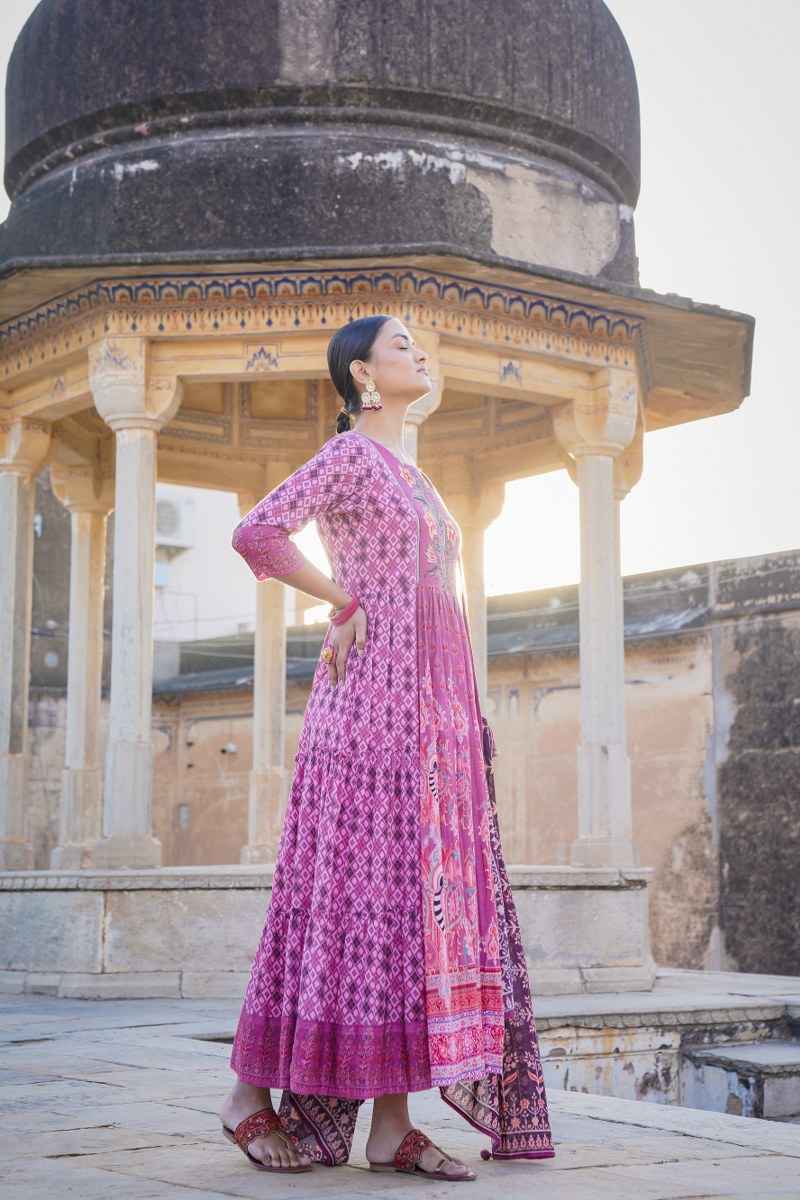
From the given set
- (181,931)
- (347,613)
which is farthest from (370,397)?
(181,931)

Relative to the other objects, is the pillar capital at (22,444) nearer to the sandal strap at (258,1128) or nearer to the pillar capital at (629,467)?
the pillar capital at (629,467)

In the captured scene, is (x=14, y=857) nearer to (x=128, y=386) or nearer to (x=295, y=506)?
(x=128, y=386)

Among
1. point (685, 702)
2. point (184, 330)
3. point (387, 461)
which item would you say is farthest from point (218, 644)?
point (387, 461)

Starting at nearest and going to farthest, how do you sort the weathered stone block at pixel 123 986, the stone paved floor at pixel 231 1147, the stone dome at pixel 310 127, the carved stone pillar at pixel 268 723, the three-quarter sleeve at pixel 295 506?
the stone paved floor at pixel 231 1147 < the three-quarter sleeve at pixel 295 506 < the weathered stone block at pixel 123 986 < the stone dome at pixel 310 127 < the carved stone pillar at pixel 268 723

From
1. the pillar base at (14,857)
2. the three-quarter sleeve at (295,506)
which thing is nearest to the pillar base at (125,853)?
the pillar base at (14,857)

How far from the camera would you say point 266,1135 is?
3340 mm

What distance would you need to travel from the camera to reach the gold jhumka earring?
375 cm

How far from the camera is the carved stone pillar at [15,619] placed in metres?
9.53

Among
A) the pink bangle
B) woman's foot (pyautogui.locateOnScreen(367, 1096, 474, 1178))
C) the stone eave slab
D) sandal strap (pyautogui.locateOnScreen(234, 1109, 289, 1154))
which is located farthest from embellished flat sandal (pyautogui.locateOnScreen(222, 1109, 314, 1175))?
the stone eave slab

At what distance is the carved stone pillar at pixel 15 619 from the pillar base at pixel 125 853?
1227 millimetres

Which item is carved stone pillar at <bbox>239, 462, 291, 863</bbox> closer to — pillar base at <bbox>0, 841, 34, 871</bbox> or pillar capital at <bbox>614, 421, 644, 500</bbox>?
pillar base at <bbox>0, 841, 34, 871</bbox>

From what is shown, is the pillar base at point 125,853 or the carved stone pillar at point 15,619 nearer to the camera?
the pillar base at point 125,853

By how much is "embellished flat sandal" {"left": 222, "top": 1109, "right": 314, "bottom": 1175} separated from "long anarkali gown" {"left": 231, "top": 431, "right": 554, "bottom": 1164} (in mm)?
28

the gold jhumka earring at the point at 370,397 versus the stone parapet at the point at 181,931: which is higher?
the gold jhumka earring at the point at 370,397
